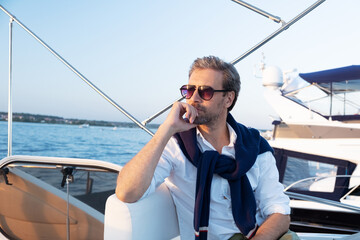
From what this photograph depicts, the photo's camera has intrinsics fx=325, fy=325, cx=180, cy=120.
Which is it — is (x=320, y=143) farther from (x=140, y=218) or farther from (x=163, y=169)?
(x=140, y=218)

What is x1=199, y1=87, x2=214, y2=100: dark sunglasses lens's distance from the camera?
1.58 m

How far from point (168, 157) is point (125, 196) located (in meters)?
0.33

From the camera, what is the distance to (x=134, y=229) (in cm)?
127

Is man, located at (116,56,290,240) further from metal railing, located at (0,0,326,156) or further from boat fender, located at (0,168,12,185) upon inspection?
boat fender, located at (0,168,12,185)

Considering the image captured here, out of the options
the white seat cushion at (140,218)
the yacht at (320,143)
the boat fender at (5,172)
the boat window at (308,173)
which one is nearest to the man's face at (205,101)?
the white seat cushion at (140,218)

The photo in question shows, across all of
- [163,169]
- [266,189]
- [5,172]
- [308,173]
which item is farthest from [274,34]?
[308,173]

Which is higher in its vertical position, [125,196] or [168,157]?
[168,157]

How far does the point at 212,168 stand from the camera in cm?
146

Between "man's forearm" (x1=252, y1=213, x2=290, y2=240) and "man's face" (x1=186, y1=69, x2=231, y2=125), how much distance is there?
1.76 feet

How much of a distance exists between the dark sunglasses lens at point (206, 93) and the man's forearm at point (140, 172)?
0.31 meters

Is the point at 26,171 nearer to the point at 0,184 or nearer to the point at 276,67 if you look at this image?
the point at 0,184

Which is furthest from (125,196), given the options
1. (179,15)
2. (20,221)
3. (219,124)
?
(179,15)

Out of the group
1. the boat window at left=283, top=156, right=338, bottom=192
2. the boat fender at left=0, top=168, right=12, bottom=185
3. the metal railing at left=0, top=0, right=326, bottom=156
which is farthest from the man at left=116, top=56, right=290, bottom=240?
the boat window at left=283, top=156, right=338, bottom=192

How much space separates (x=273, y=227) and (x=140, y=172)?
664mm
